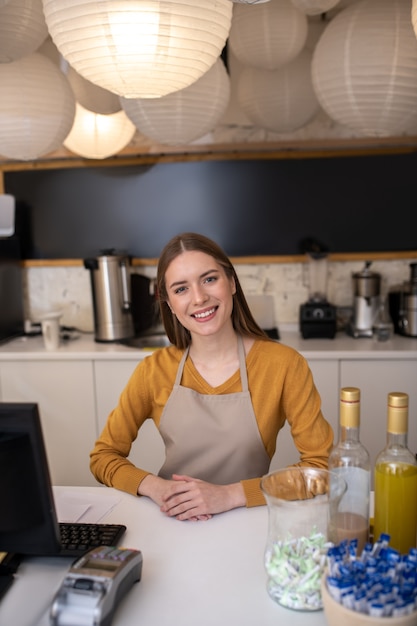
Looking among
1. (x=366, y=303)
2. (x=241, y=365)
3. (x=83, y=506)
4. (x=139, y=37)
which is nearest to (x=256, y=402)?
(x=241, y=365)

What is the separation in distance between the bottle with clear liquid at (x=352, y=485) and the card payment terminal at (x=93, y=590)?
0.38m

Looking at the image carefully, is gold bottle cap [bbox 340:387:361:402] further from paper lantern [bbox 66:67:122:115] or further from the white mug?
the white mug

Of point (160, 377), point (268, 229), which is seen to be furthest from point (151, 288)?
point (160, 377)

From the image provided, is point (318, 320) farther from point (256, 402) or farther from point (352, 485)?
point (352, 485)

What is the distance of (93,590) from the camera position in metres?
1.03

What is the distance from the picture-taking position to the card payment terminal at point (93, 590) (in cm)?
100

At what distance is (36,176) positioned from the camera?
361 cm

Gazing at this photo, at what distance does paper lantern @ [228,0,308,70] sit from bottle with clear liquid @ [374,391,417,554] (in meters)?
1.52

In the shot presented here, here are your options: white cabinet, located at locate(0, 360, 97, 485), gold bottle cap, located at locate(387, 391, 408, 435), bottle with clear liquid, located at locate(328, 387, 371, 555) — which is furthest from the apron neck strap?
white cabinet, located at locate(0, 360, 97, 485)

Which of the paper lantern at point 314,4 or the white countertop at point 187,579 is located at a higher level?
the paper lantern at point 314,4

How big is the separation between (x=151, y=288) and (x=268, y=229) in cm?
72

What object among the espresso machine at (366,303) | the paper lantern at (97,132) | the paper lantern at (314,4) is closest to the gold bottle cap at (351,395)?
the paper lantern at (314,4)

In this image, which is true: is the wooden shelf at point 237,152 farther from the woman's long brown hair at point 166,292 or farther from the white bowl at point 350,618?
the white bowl at point 350,618

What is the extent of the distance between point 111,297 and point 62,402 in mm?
596
